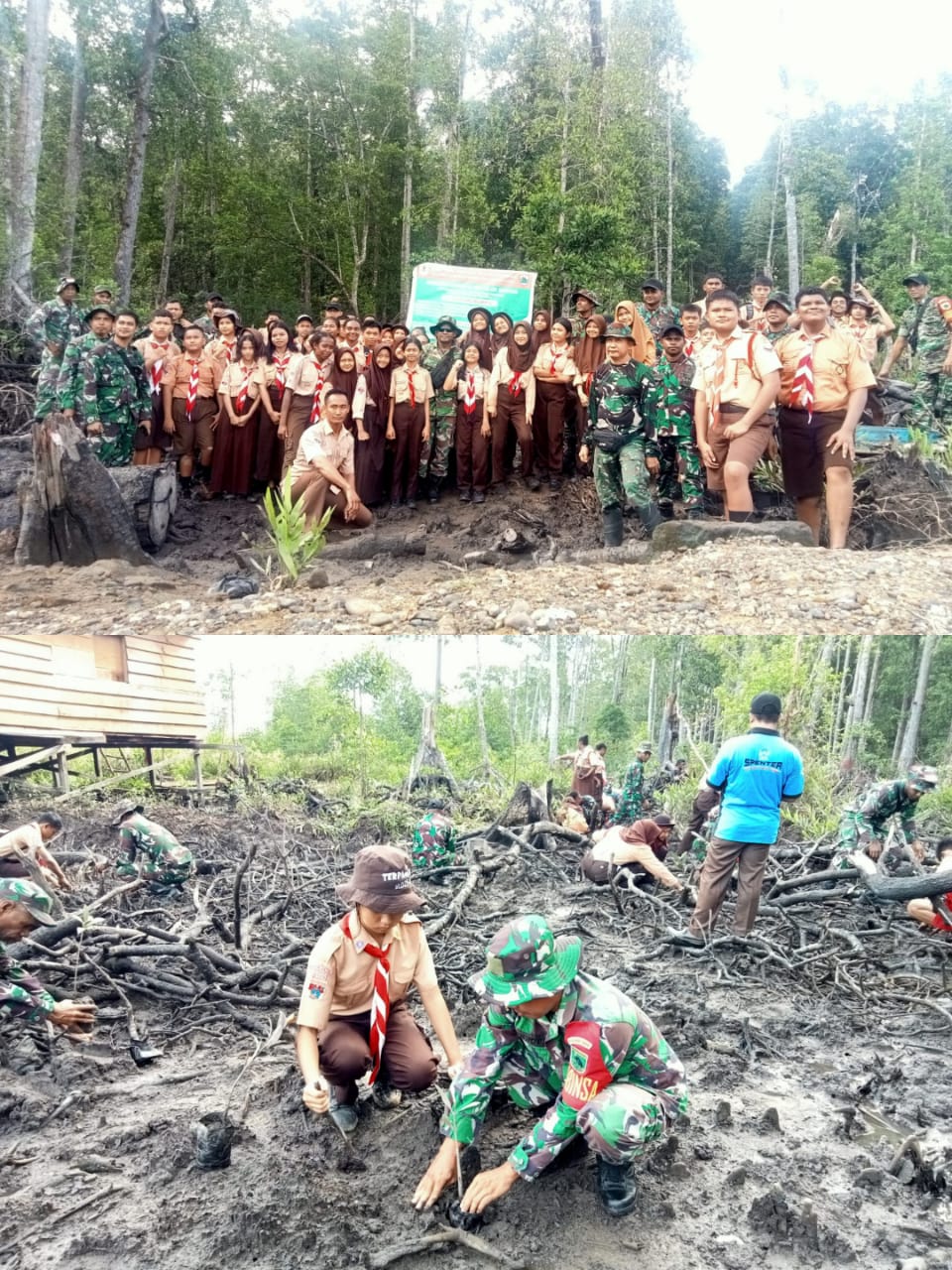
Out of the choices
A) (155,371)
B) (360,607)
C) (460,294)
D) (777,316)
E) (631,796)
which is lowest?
(631,796)

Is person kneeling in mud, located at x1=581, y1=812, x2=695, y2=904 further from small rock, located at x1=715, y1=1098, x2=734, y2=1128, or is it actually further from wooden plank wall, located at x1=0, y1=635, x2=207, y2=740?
wooden plank wall, located at x1=0, y1=635, x2=207, y2=740

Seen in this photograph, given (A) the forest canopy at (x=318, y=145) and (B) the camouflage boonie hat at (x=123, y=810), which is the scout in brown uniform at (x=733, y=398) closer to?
(B) the camouflage boonie hat at (x=123, y=810)

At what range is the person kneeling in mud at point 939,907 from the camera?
14.6 feet

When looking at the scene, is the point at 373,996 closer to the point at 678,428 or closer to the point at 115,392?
the point at 678,428

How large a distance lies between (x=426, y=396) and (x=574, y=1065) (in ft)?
20.7

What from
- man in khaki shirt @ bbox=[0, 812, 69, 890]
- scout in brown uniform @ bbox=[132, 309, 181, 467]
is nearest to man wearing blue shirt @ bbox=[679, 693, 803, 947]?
man in khaki shirt @ bbox=[0, 812, 69, 890]

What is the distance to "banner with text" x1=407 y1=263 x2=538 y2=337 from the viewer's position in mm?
9992

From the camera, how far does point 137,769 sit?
20.0 feet

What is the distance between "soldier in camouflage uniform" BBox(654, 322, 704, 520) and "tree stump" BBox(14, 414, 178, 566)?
3.81 meters

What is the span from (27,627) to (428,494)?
3982 mm

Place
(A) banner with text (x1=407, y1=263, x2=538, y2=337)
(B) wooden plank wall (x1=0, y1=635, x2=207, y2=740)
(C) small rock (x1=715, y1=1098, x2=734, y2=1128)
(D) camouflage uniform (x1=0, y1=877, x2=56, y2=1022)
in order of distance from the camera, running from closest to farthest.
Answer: (C) small rock (x1=715, y1=1098, x2=734, y2=1128) → (D) camouflage uniform (x1=0, y1=877, x2=56, y2=1022) → (B) wooden plank wall (x1=0, y1=635, x2=207, y2=740) → (A) banner with text (x1=407, y1=263, x2=538, y2=337)

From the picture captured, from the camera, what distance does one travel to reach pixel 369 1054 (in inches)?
116

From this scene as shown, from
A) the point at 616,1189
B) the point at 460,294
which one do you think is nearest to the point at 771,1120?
the point at 616,1189

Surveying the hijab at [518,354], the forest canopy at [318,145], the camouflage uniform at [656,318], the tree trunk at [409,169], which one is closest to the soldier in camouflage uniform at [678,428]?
the camouflage uniform at [656,318]
